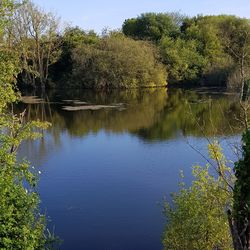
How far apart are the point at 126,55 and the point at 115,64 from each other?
234 cm

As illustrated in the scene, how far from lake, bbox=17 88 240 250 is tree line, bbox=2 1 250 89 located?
18418mm

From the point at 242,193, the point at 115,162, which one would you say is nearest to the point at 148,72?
the point at 115,162

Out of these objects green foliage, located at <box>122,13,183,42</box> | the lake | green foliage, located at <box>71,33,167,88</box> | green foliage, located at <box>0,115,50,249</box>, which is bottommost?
the lake

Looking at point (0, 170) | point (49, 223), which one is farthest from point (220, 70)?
point (0, 170)

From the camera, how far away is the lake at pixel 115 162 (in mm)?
20672

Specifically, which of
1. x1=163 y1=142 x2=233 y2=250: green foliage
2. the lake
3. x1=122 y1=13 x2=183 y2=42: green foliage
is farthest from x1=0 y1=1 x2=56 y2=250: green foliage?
x1=122 y1=13 x2=183 y2=42: green foliage

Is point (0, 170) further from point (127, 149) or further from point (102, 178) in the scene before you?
point (127, 149)

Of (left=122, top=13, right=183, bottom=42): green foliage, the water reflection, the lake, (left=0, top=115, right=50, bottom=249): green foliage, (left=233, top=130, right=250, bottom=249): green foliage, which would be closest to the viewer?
(left=233, top=130, right=250, bottom=249): green foliage

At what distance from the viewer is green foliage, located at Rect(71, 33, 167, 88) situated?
72688mm

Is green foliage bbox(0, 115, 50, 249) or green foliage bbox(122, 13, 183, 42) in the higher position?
green foliage bbox(122, 13, 183, 42)

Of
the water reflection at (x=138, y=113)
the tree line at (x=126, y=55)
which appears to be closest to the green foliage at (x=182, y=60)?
the tree line at (x=126, y=55)

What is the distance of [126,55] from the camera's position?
72750 millimetres

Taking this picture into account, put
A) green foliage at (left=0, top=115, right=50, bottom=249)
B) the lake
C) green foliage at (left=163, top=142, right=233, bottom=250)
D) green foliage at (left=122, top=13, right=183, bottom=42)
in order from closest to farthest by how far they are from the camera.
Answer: green foliage at (left=0, top=115, right=50, bottom=249)
green foliage at (left=163, top=142, right=233, bottom=250)
the lake
green foliage at (left=122, top=13, right=183, bottom=42)

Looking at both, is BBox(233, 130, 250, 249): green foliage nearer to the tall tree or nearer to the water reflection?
the water reflection
